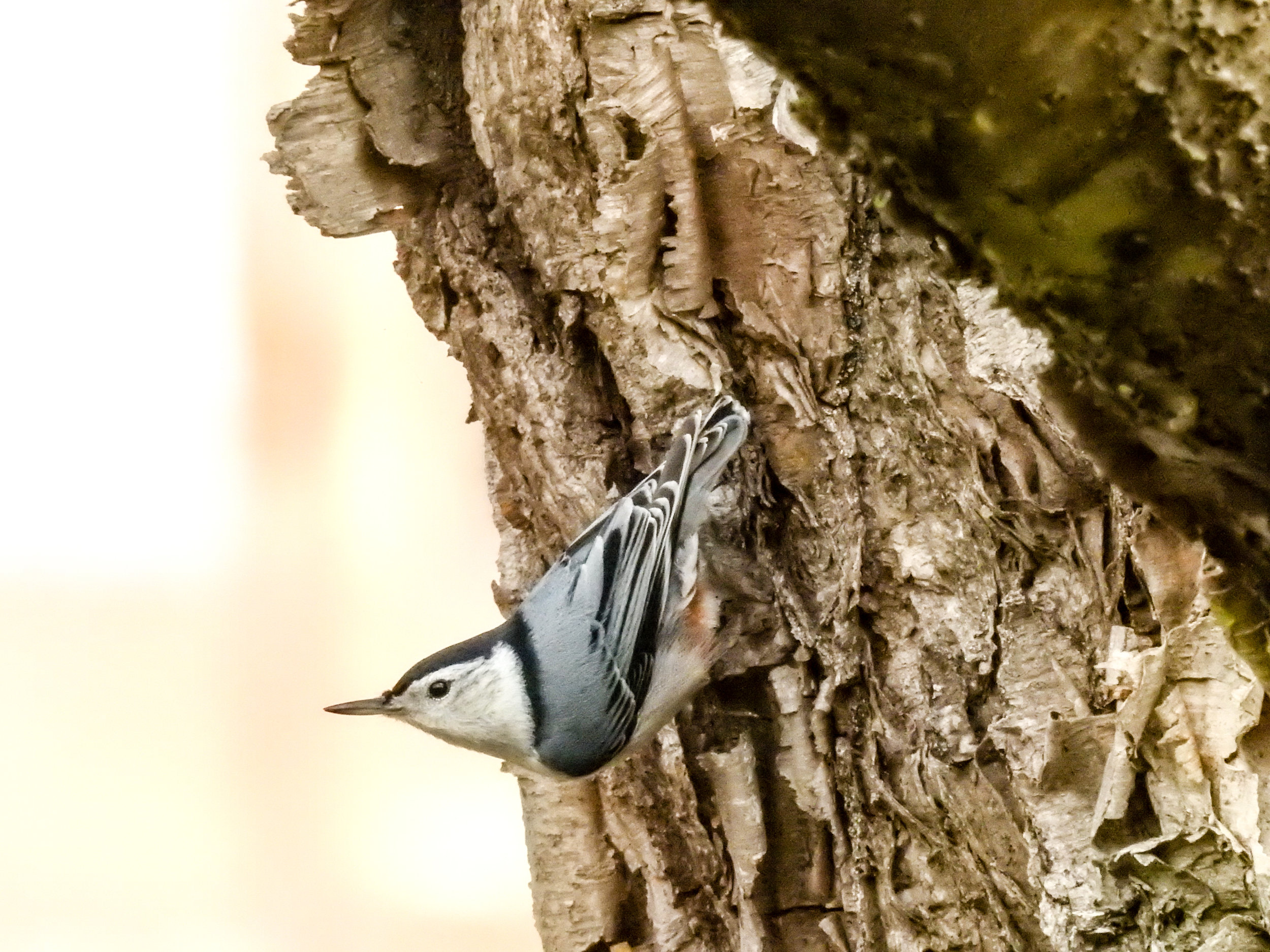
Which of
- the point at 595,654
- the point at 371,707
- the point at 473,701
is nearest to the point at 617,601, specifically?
the point at 595,654

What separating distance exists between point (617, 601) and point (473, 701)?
0.21 m

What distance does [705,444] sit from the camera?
107 centimetres

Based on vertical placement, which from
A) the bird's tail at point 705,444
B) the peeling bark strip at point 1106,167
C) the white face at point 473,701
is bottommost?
the white face at point 473,701

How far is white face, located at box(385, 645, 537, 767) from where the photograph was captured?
1197 mm

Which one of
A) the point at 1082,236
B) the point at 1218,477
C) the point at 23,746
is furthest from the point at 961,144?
the point at 23,746

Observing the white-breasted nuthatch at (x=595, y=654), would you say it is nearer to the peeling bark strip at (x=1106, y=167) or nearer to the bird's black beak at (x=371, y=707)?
the bird's black beak at (x=371, y=707)

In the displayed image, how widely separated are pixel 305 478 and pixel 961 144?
5.04ft

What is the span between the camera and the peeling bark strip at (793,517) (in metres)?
0.80

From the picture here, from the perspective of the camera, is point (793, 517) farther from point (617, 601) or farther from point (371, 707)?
point (371, 707)

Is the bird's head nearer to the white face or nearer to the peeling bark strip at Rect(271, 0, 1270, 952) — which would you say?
the white face

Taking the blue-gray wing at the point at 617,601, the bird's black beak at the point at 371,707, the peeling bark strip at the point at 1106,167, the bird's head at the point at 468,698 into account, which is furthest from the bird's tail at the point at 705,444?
the peeling bark strip at the point at 1106,167

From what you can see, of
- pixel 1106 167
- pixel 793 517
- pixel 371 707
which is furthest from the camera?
pixel 371 707

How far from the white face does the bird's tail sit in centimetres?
30

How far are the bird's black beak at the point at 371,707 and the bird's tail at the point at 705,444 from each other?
414 mm
